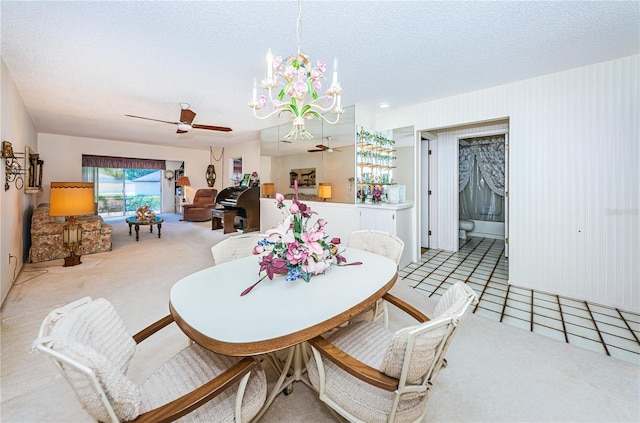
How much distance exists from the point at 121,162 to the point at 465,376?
32.3 ft

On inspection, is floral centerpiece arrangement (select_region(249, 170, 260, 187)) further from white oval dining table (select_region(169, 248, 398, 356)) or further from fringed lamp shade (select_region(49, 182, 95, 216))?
white oval dining table (select_region(169, 248, 398, 356))

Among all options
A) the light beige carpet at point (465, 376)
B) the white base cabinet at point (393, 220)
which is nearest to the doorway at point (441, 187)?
the white base cabinet at point (393, 220)

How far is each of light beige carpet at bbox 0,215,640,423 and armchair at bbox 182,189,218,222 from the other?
5502 millimetres

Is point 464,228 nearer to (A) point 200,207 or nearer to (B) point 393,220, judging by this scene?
(B) point 393,220

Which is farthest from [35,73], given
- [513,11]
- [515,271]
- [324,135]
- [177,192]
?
[177,192]

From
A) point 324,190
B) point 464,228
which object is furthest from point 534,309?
point 464,228

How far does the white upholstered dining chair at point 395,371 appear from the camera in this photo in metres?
0.92

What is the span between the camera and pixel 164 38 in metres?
2.26

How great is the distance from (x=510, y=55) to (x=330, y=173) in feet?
9.04

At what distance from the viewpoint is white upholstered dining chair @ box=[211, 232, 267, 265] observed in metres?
2.04

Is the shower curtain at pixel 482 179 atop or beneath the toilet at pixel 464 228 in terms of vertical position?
atop

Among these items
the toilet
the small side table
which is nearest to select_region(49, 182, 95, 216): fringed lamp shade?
the small side table

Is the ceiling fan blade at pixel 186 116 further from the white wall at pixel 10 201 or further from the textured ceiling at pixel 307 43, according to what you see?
the white wall at pixel 10 201

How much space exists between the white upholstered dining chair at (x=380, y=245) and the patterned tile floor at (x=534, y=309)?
46.2 inches
